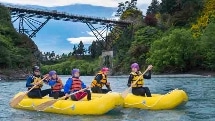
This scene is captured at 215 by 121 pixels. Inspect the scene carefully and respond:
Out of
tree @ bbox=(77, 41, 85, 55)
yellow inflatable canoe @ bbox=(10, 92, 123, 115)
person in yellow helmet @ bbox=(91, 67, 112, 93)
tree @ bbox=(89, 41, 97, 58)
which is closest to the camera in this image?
yellow inflatable canoe @ bbox=(10, 92, 123, 115)

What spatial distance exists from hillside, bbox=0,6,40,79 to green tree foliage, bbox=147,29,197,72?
19.5m

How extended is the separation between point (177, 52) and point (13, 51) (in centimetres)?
2423

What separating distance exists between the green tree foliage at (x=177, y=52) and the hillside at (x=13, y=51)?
1955 cm

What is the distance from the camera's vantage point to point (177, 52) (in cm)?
6059

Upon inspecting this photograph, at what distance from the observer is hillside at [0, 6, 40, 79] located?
6106cm

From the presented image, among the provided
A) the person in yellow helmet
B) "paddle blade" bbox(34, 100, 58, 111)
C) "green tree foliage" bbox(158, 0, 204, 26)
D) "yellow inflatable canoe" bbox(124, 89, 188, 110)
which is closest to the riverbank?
"green tree foliage" bbox(158, 0, 204, 26)

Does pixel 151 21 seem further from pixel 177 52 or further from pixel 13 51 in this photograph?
pixel 13 51

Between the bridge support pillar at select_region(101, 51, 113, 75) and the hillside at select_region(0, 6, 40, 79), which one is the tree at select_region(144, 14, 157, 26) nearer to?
the bridge support pillar at select_region(101, 51, 113, 75)

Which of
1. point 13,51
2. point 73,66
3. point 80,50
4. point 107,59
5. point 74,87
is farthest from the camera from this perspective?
point 80,50

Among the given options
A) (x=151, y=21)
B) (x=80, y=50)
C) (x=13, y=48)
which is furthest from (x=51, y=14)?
(x=80, y=50)

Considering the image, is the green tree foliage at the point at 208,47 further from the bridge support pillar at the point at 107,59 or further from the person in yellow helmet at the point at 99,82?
the person in yellow helmet at the point at 99,82

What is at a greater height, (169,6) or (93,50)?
(169,6)

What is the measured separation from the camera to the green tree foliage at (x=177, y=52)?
2378 inches

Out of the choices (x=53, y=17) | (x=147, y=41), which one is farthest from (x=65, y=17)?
(x=147, y=41)
